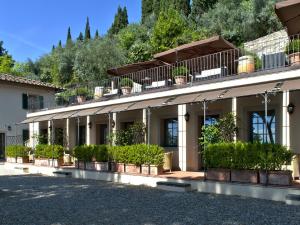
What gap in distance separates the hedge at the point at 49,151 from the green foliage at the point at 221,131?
10.9 m

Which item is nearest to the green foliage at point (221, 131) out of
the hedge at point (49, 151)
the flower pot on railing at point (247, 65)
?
the flower pot on railing at point (247, 65)

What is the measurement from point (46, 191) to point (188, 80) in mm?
8671

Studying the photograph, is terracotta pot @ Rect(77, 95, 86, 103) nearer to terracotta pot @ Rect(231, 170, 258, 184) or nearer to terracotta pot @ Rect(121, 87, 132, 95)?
terracotta pot @ Rect(121, 87, 132, 95)

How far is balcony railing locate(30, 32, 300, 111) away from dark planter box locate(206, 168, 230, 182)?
13.3 ft

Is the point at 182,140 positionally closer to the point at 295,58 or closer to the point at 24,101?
the point at 295,58

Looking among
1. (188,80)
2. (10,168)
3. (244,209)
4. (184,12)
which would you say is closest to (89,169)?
(188,80)

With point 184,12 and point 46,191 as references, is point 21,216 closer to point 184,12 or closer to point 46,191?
point 46,191

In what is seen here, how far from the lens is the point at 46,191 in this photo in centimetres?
1477

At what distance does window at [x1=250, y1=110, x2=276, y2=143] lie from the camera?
1550cm

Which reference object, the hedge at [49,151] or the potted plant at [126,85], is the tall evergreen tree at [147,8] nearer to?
the hedge at [49,151]

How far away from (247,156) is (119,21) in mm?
59046

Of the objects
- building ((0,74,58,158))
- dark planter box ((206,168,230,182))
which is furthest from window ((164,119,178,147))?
building ((0,74,58,158))

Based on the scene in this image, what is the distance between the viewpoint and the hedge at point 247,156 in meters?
12.0

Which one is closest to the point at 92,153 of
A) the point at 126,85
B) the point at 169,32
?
the point at 126,85
